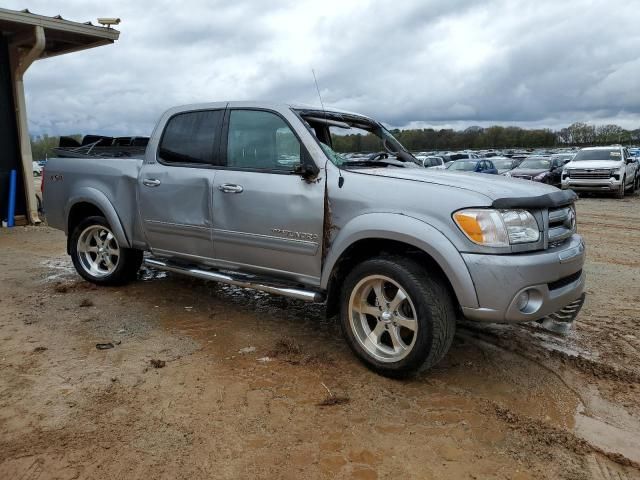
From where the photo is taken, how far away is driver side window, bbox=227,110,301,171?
4043 millimetres

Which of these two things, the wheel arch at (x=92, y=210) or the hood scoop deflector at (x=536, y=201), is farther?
the wheel arch at (x=92, y=210)

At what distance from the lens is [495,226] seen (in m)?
3.11

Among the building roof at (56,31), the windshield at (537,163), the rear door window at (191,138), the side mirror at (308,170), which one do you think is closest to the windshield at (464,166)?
the windshield at (537,163)

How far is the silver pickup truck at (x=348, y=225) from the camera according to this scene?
3.16 m

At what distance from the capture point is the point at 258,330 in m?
4.45

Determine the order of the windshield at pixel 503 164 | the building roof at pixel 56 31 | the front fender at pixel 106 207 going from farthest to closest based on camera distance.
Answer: the windshield at pixel 503 164
the building roof at pixel 56 31
the front fender at pixel 106 207

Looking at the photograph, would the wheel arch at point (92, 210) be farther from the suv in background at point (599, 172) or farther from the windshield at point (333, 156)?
the suv in background at point (599, 172)

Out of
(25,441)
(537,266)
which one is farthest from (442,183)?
(25,441)

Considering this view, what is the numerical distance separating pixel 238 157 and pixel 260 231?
2.37 feet

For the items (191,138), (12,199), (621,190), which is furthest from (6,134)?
(621,190)

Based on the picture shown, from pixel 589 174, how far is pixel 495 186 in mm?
16562

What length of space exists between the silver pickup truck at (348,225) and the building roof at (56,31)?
241 inches

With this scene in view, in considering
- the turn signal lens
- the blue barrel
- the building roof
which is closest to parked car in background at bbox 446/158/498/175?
the building roof

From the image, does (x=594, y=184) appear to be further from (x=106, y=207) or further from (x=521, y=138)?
(x=521, y=138)
